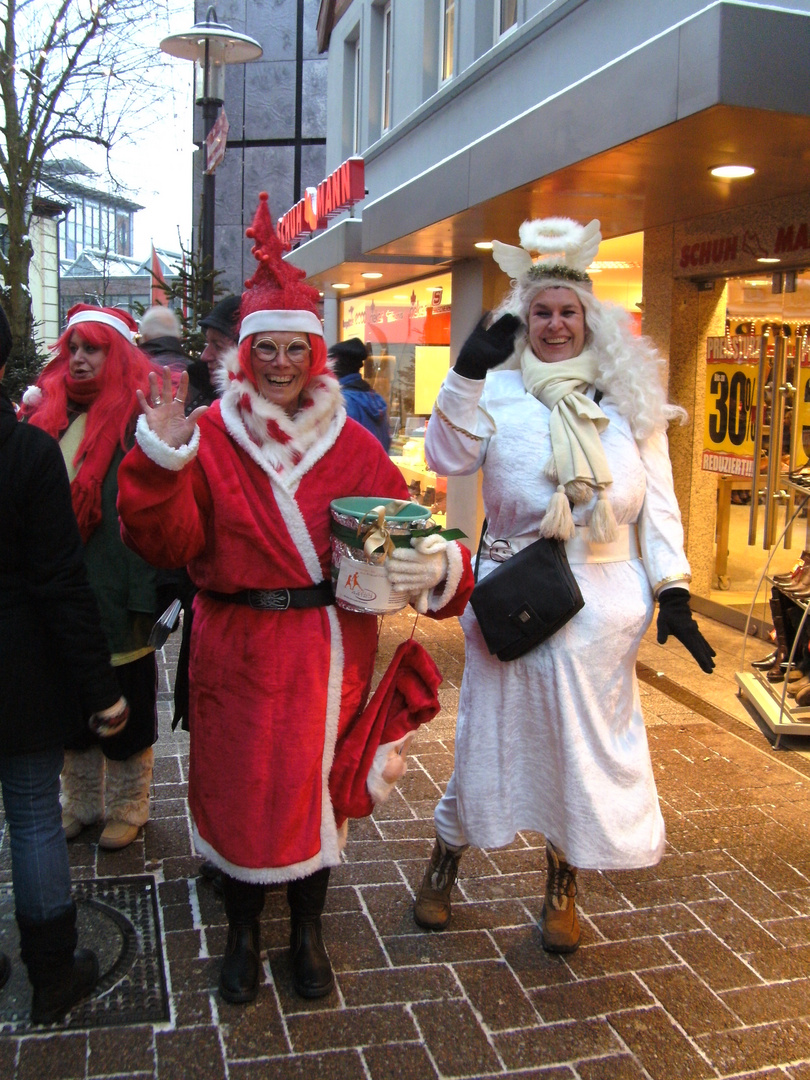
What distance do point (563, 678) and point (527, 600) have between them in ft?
0.88

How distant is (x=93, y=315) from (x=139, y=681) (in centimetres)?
138

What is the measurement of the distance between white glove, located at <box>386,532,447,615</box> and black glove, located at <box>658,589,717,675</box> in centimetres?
74

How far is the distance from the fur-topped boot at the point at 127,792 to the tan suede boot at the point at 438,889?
3.88ft

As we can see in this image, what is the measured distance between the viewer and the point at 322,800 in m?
2.98

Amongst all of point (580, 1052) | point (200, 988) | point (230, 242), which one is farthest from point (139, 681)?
point (230, 242)

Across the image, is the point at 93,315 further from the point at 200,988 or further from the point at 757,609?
the point at 757,609

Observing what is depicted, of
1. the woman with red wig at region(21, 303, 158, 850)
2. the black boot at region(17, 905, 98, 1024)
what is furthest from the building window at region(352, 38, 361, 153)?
the black boot at region(17, 905, 98, 1024)

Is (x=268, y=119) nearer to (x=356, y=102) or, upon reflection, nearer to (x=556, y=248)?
(x=356, y=102)

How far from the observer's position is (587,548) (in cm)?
322

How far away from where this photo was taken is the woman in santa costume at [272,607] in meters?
2.88

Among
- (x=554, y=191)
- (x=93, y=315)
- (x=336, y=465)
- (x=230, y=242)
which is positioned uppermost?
(x=230, y=242)

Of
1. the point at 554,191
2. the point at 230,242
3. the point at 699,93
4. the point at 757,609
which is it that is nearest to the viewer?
the point at 699,93

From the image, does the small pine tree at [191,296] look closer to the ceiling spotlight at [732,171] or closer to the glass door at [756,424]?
the glass door at [756,424]

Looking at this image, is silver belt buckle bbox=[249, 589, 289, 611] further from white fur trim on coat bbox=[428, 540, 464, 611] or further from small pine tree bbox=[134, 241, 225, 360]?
small pine tree bbox=[134, 241, 225, 360]
